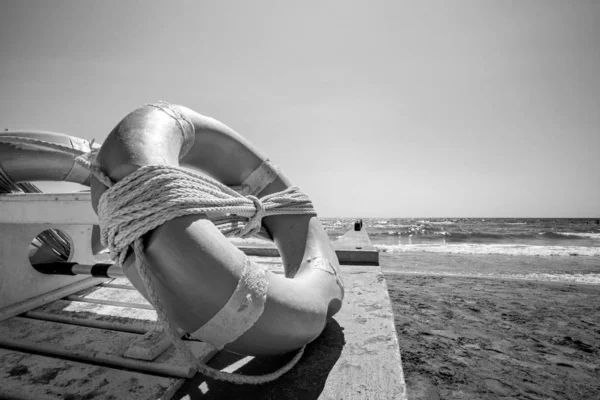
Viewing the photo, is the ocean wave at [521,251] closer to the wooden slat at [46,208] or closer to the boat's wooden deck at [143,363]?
the boat's wooden deck at [143,363]

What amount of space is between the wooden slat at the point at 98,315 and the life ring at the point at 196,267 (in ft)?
2.21

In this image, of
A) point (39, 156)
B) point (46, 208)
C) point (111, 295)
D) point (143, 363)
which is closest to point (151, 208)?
point (143, 363)

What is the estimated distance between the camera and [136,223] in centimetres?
95

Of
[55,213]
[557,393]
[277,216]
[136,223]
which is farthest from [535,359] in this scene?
[55,213]

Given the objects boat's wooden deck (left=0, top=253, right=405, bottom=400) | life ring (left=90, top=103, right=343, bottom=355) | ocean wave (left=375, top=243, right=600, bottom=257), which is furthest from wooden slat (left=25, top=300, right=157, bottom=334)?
ocean wave (left=375, top=243, right=600, bottom=257)

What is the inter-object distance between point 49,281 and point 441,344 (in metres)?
3.43

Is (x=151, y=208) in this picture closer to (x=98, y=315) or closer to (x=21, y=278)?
(x=98, y=315)

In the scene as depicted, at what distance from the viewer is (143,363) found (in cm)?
123

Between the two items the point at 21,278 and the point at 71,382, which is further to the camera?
the point at 21,278

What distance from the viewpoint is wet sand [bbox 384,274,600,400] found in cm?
226

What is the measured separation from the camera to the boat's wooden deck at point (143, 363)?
3.60 ft

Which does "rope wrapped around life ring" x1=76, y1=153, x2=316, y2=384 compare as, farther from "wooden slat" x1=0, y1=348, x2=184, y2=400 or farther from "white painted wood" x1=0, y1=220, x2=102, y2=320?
"white painted wood" x1=0, y1=220, x2=102, y2=320

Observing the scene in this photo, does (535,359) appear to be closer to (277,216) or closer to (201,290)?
(277,216)

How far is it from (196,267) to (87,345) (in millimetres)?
929
